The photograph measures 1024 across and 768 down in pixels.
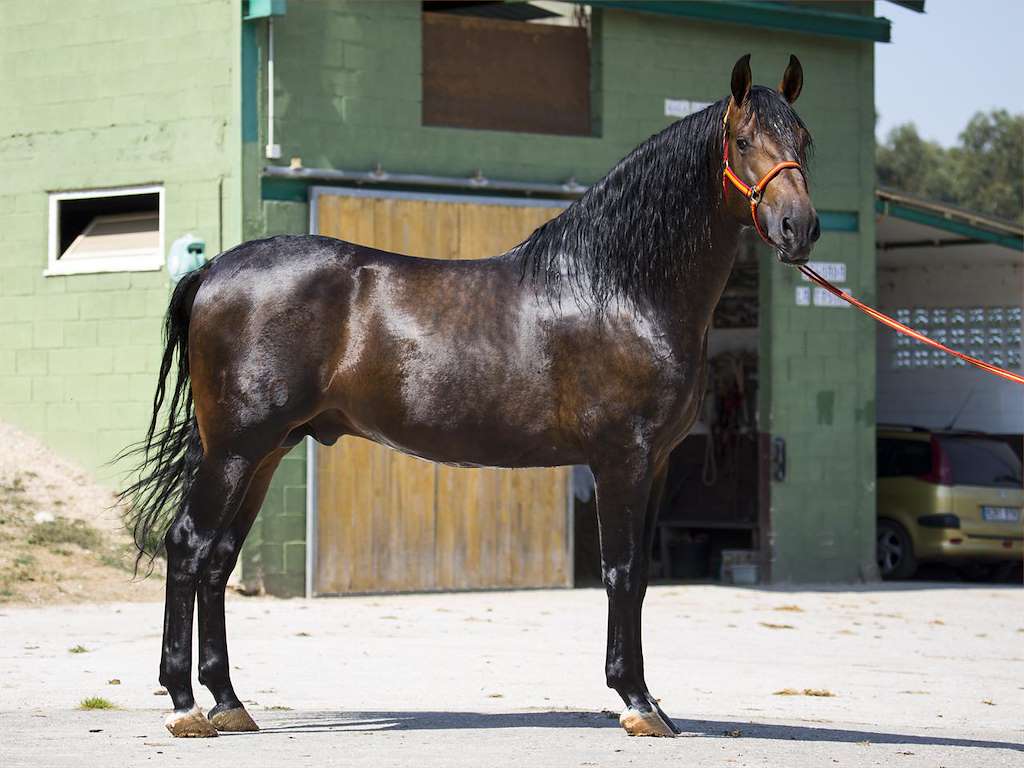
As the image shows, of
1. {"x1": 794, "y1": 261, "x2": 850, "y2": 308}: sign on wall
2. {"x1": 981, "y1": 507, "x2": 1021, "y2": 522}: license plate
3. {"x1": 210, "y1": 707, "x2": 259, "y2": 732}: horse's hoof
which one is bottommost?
{"x1": 210, "y1": 707, "x2": 259, "y2": 732}: horse's hoof

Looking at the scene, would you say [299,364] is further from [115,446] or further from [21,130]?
[21,130]

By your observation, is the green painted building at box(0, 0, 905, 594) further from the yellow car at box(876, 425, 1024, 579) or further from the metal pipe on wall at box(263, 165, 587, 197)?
the yellow car at box(876, 425, 1024, 579)

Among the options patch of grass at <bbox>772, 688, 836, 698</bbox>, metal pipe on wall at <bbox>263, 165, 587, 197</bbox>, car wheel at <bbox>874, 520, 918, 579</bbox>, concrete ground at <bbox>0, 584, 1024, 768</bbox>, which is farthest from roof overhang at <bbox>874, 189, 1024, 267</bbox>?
patch of grass at <bbox>772, 688, 836, 698</bbox>

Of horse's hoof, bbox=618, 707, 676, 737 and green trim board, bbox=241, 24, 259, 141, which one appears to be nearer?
horse's hoof, bbox=618, 707, 676, 737

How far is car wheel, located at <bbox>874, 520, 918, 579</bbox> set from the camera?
61.9ft

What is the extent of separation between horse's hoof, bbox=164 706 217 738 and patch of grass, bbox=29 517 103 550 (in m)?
7.67

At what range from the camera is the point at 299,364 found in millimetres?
7355

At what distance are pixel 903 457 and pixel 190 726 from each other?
13.4 metres

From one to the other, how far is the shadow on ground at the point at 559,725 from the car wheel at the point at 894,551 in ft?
36.3

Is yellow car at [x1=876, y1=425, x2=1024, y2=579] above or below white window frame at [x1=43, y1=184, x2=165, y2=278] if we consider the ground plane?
below

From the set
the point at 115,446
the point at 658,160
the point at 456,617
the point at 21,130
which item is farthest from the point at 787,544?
the point at 658,160

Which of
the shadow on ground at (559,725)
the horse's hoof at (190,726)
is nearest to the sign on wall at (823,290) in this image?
the shadow on ground at (559,725)

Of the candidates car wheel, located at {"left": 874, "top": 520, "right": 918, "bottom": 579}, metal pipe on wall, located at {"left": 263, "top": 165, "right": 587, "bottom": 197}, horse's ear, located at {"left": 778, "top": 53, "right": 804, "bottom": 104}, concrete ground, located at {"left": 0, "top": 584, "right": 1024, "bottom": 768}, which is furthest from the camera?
car wheel, located at {"left": 874, "top": 520, "right": 918, "bottom": 579}

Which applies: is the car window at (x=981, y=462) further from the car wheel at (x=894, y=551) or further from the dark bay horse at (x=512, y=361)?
the dark bay horse at (x=512, y=361)
